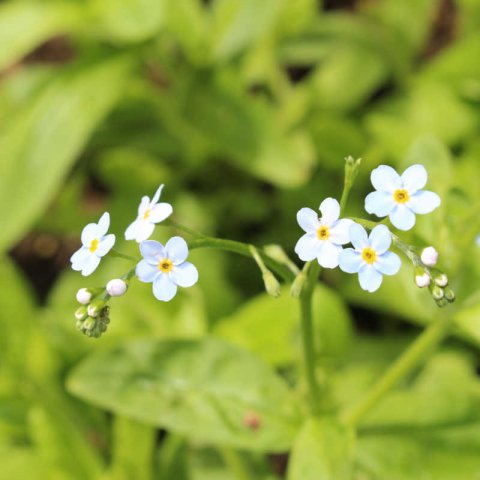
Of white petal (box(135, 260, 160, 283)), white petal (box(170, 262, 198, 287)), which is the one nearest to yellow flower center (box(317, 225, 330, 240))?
white petal (box(170, 262, 198, 287))

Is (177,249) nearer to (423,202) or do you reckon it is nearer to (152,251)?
(152,251)

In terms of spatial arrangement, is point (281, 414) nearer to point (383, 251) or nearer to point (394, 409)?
point (394, 409)

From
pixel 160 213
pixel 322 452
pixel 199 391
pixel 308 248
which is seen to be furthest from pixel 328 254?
pixel 199 391

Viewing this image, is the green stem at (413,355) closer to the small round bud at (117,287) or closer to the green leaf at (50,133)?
the small round bud at (117,287)

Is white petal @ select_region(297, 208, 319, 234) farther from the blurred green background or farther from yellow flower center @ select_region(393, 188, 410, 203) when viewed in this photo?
the blurred green background

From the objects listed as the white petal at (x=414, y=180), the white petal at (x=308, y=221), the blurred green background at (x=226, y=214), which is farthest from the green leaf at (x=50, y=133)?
the white petal at (x=414, y=180)
